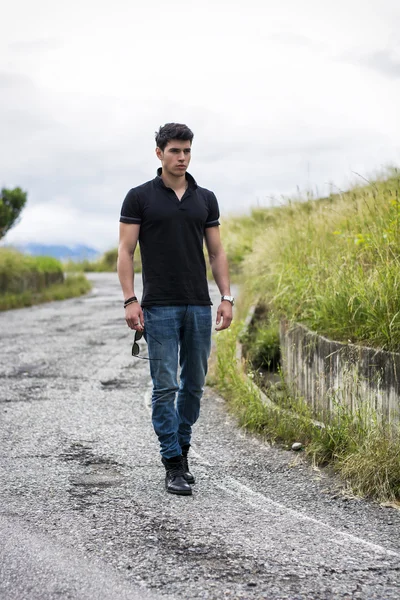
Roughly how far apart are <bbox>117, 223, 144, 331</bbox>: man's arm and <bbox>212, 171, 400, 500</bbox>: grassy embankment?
1.72 m

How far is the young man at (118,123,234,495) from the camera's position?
508 centimetres

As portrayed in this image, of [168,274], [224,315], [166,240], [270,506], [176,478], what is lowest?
[270,506]

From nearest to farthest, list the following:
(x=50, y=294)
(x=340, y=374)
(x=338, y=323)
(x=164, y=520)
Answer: (x=164, y=520)
(x=340, y=374)
(x=338, y=323)
(x=50, y=294)

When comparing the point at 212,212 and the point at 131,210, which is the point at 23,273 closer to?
the point at 212,212

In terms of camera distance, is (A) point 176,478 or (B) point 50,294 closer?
(A) point 176,478

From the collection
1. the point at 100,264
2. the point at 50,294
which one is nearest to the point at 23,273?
the point at 50,294

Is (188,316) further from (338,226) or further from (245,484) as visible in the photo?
(338,226)

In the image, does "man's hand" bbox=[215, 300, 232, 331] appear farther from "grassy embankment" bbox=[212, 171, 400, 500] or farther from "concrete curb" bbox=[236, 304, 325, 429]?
"concrete curb" bbox=[236, 304, 325, 429]

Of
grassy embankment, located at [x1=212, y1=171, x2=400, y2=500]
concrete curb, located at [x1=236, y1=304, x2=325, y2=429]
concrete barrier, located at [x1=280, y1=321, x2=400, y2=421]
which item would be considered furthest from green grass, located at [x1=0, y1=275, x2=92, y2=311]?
concrete barrier, located at [x1=280, y1=321, x2=400, y2=421]

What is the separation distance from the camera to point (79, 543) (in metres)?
4.14

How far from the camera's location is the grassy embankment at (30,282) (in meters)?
20.1

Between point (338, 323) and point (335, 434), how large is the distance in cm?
104

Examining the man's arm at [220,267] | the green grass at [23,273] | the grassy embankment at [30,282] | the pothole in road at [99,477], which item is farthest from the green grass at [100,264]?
the man's arm at [220,267]

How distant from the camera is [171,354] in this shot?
5133 millimetres
